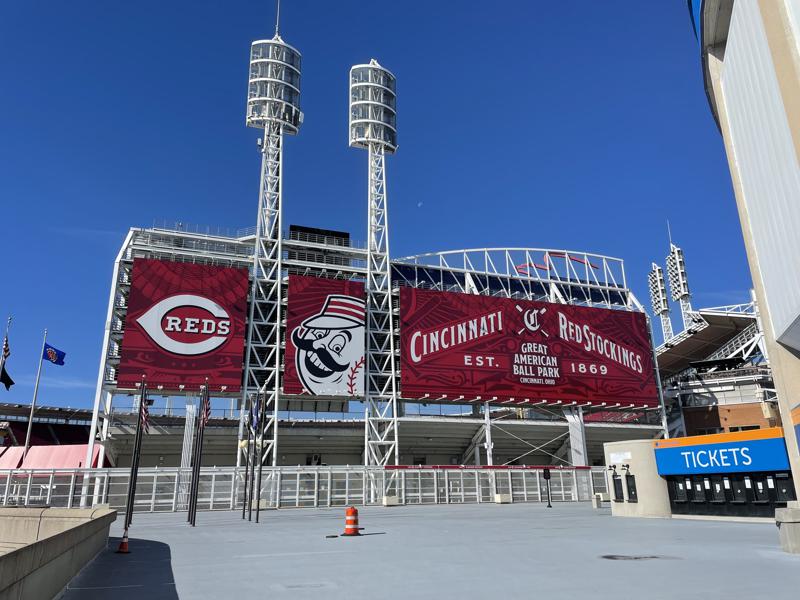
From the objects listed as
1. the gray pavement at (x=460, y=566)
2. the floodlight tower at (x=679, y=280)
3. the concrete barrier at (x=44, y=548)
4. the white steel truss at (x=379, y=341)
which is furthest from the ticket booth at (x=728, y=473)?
the floodlight tower at (x=679, y=280)

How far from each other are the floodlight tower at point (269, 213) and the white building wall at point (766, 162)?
1739 inches

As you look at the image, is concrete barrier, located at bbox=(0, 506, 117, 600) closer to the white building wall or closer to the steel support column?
the white building wall

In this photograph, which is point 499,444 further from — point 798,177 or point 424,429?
point 798,177

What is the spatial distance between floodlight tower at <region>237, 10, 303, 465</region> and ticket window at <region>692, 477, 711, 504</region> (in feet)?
126

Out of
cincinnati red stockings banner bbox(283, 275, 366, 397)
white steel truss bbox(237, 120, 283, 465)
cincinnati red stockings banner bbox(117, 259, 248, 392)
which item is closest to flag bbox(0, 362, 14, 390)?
cincinnati red stockings banner bbox(117, 259, 248, 392)

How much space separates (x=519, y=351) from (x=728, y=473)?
143 feet

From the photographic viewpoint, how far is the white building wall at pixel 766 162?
15773 mm

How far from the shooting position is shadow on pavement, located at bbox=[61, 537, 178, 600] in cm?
941

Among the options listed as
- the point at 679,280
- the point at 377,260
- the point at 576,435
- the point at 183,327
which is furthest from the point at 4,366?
the point at 679,280

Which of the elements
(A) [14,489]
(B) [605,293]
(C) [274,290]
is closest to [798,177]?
(A) [14,489]

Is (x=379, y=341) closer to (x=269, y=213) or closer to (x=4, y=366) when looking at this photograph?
(x=269, y=213)

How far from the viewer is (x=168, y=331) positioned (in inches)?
2168

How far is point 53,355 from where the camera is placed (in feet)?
186

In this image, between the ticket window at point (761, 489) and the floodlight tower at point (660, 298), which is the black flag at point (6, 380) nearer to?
the ticket window at point (761, 489)
